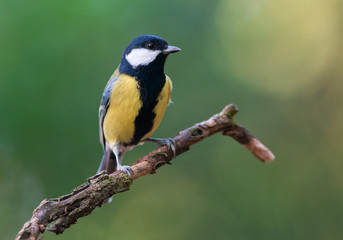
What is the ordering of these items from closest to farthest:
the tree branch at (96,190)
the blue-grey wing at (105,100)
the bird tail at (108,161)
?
the tree branch at (96,190)
the blue-grey wing at (105,100)
the bird tail at (108,161)

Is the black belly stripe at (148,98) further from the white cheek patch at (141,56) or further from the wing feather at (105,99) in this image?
the wing feather at (105,99)

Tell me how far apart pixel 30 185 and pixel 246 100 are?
5.61 ft

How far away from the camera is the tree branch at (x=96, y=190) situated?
1337 millimetres

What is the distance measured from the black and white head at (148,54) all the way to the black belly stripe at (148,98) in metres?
0.05

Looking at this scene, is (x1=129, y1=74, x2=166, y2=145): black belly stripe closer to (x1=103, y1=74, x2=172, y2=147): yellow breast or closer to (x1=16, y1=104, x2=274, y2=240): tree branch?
(x1=103, y1=74, x2=172, y2=147): yellow breast

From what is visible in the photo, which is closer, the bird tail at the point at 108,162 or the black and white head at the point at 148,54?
the black and white head at the point at 148,54

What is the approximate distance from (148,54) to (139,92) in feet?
0.71

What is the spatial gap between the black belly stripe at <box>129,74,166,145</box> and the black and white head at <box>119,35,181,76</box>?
0.05 metres

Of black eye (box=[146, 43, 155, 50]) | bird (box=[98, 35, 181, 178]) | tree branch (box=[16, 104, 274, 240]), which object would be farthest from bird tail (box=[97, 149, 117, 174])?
black eye (box=[146, 43, 155, 50])

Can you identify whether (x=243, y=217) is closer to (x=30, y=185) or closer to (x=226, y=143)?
(x=226, y=143)

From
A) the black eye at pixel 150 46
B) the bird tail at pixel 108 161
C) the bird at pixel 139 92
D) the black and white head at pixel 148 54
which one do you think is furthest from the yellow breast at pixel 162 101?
the bird tail at pixel 108 161

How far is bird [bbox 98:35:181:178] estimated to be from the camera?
2.02 meters

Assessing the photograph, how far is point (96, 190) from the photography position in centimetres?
148

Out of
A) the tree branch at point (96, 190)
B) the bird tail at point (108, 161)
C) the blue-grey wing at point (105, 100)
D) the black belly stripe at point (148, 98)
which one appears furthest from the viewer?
the bird tail at point (108, 161)
